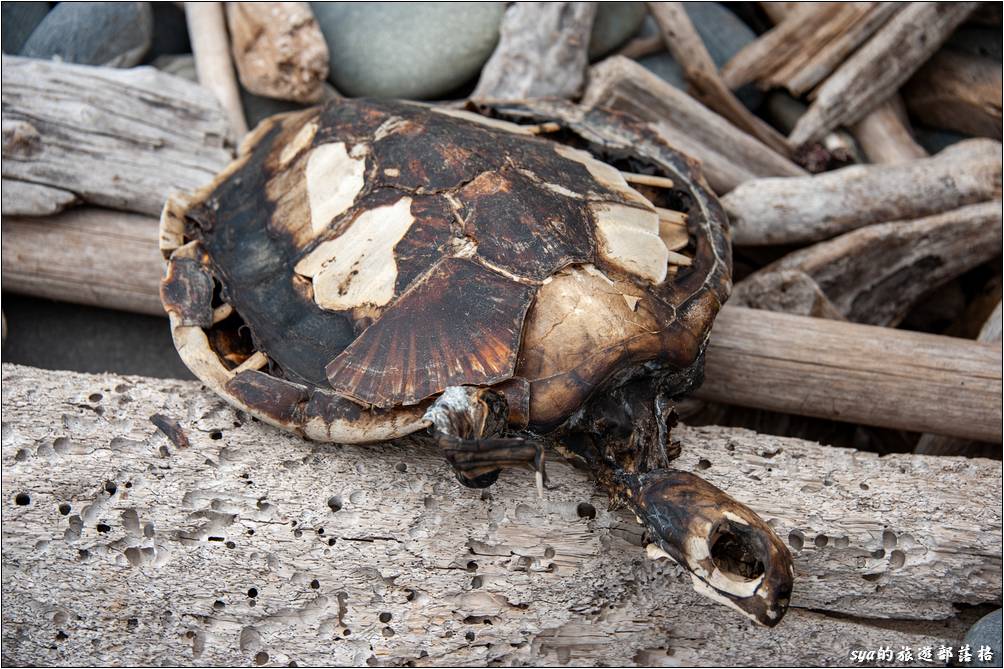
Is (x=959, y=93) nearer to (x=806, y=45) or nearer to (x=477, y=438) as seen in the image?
(x=806, y=45)

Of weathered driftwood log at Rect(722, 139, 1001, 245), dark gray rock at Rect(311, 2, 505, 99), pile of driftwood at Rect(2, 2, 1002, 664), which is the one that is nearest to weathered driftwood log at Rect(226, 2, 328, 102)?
pile of driftwood at Rect(2, 2, 1002, 664)

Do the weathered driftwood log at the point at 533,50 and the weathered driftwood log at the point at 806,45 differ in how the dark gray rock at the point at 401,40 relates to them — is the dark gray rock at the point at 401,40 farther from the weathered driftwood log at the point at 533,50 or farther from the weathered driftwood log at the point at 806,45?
the weathered driftwood log at the point at 806,45

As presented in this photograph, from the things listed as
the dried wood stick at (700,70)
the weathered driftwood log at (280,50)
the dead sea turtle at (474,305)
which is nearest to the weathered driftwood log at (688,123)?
the dried wood stick at (700,70)

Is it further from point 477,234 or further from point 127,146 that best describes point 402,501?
point 127,146

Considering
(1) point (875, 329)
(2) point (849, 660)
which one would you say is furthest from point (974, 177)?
(2) point (849, 660)

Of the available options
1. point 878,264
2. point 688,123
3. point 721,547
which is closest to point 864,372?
point 878,264

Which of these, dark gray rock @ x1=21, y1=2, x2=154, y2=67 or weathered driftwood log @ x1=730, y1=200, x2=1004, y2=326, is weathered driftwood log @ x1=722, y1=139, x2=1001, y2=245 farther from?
dark gray rock @ x1=21, y1=2, x2=154, y2=67
